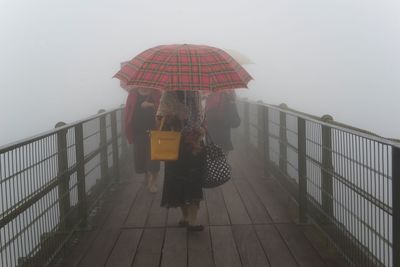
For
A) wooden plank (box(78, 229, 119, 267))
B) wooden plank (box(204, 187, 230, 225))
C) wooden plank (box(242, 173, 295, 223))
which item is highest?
wooden plank (box(242, 173, 295, 223))

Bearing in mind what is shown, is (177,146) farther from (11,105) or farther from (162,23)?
(11,105)

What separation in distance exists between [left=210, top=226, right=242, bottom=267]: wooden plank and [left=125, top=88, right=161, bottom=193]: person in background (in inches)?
60.8

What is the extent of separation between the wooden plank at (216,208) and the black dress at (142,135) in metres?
0.72

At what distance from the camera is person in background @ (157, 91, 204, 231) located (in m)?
4.03

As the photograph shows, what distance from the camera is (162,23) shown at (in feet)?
169

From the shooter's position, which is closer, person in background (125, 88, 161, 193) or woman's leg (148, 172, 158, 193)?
person in background (125, 88, 161, 193)

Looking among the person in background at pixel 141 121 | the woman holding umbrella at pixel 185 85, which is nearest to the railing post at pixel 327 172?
the woman holding umbrella at pixel 185 85

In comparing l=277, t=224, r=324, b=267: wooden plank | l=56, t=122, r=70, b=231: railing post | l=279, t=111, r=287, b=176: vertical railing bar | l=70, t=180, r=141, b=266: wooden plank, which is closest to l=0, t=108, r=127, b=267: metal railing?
l=56, t=122, r=70, b=231: railing post

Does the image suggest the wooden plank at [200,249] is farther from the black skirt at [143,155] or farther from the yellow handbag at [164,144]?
the black skirt at [143,155]

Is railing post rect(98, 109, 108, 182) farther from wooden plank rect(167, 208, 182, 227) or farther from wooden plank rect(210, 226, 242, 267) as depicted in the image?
wooden plank rect(210, 226, 242, 267)

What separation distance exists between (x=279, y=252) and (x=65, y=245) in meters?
1.61

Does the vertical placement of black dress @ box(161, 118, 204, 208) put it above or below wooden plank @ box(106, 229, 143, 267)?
above

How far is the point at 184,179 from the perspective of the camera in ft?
13.6

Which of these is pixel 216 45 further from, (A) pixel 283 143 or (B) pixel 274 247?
(B) pixel 274 247
